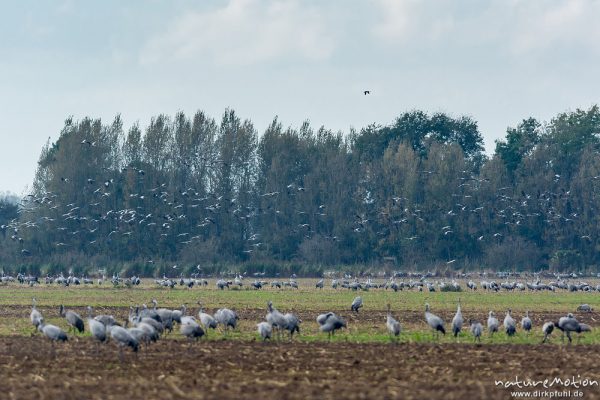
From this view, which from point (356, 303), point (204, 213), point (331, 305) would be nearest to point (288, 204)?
point (204, 213)

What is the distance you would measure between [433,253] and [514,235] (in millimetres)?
7080

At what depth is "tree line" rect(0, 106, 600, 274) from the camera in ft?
306

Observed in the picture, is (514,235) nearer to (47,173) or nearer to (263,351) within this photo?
(47,173)

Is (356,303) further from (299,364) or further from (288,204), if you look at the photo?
(288,204)

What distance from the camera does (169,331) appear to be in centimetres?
2942

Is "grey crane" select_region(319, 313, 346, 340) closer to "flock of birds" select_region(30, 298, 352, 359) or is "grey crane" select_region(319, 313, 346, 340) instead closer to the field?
"flock of birds" select_region(30, 298, 352, 359)

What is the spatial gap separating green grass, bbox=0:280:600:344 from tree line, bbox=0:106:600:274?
100 ft

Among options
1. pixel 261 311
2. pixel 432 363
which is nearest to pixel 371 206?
pixel 261 311

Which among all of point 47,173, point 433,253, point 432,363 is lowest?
point 432,363

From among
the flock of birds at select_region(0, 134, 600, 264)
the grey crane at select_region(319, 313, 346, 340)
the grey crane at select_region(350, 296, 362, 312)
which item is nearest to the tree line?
the flock of birds at select_region(0, 134, 600, 264)

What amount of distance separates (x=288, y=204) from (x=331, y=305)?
53700mm

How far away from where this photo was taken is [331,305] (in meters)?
43.3

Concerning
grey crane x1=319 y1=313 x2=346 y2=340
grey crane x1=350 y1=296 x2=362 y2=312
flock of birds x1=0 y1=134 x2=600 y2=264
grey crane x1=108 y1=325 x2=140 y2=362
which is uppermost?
flock of birds x1=0 y1=134 x2=600 y2=264

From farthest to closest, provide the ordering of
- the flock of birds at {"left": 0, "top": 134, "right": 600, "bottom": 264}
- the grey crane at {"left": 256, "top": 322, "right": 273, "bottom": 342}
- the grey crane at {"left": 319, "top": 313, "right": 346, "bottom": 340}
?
the flock of birds at {"left": 0, "top": 134, "right": 600, "bottom": 264}, the grey crane at {"left": 319, "top": 313, "right": 346, "bottom": 340}, the grey crane at {"left": 256, "top": 322, "right": 273, "bottom": 342}
